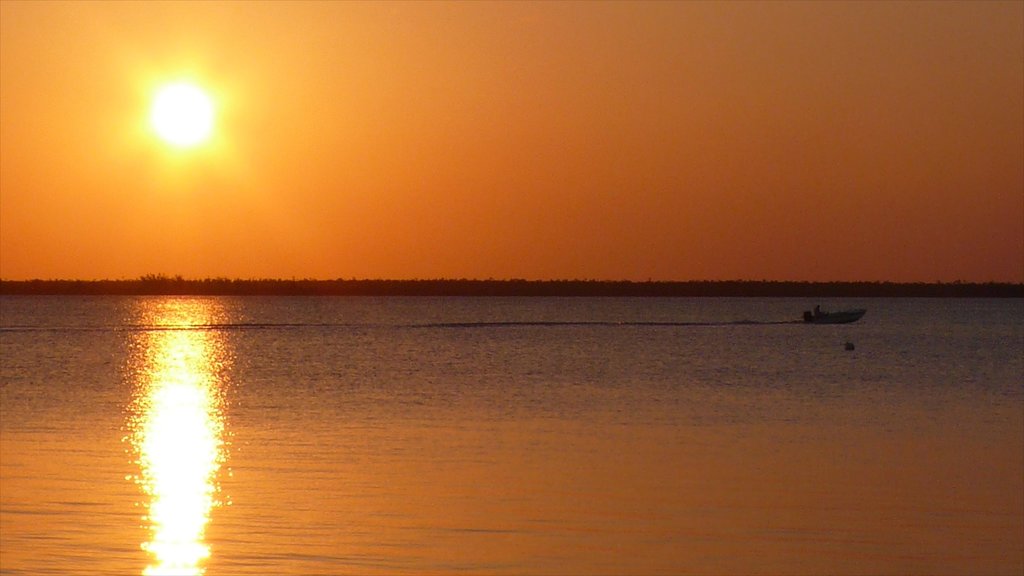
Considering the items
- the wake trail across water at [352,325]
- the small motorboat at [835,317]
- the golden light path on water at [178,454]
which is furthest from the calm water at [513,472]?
the small motorboat at [835,317]

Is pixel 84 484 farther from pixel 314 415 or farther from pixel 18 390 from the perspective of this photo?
pixel 18 390

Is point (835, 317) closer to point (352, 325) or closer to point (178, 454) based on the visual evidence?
point (352, 325)

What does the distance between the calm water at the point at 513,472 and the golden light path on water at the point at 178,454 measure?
0.07 metres

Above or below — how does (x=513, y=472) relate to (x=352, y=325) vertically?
below

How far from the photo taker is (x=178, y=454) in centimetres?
2453

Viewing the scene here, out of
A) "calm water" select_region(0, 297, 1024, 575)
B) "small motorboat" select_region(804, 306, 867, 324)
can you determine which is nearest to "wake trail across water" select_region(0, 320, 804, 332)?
"small motorboat" select_region(804, 306, 867, 324)

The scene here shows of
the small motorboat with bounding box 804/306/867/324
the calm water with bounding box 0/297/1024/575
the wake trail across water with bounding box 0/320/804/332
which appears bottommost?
the calm water with bounding box 0/297/1024/575

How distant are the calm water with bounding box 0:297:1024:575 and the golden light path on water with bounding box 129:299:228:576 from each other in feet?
0.24

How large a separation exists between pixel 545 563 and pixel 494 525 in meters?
2.27

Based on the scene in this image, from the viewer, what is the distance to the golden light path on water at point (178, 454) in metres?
15.6

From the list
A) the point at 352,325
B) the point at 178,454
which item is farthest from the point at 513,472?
the point at 352,325

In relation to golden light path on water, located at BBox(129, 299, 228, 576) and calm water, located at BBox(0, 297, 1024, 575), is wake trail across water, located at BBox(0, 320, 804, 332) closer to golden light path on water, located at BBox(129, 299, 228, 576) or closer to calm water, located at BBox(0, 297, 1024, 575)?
golden light path on water, located at BBox(129, 299, 228, 576)

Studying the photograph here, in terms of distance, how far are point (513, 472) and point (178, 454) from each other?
6351mm

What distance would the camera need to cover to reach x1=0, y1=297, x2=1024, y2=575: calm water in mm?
15461
